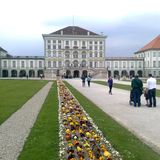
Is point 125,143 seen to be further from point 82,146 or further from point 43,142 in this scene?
point 82,146

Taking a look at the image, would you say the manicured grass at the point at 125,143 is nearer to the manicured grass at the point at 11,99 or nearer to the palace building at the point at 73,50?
the manicured grass at the point at 11,99

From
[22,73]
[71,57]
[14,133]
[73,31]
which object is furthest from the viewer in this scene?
[22,73]

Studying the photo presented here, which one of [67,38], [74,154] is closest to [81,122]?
[74,154]

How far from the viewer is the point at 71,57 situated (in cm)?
12069

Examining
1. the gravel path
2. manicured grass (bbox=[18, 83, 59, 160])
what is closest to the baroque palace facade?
the gravel path

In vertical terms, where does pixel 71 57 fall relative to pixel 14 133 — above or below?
above

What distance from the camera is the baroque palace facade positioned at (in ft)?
395

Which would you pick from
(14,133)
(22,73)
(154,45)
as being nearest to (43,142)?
(14,133)

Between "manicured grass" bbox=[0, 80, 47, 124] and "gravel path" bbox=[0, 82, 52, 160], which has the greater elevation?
"manicured grass" bbox=[0, 80, 47, 124]

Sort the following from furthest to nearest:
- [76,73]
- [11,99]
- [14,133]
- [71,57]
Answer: [71,57]
[76,73]
[11,99]
[14,133]

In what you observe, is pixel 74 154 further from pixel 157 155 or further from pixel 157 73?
pixel 157 73

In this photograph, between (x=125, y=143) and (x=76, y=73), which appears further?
(x=76, y=73)

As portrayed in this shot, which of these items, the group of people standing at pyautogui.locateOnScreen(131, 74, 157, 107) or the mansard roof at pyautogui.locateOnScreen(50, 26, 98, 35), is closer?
the group of people standing at pyautogui.locateOnScreen(131, 74, 157, 107)

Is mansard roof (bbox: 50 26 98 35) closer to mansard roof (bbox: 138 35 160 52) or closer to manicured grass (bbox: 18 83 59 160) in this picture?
mansard roof (bbox: 138 35 160 52)
